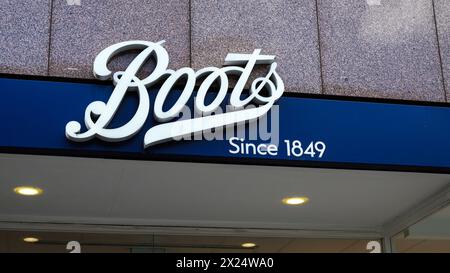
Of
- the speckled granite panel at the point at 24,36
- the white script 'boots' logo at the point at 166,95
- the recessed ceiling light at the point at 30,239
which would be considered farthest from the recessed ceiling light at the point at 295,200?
the speckled granite panel at the point at 24,36

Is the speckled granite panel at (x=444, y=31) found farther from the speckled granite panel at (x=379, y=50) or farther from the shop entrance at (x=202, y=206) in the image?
the shop entrance at (x=202, y=206)

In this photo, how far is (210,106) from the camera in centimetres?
626

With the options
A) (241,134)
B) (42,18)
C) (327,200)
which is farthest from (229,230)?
(42,18)

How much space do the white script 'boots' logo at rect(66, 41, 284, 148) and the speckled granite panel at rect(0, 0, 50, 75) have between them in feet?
1.82

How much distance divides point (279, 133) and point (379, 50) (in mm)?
1544

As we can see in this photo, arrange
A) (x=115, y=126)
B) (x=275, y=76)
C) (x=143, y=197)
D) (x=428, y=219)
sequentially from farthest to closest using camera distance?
(x=428, y=219), (x=143, y=197), (x=275, y=76), (x=115, y=126)

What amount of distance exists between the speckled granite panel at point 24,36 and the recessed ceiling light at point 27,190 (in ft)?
4.16

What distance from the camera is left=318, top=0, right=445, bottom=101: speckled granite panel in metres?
6.91

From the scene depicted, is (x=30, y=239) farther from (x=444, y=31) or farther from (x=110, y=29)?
(x=444, y=31)

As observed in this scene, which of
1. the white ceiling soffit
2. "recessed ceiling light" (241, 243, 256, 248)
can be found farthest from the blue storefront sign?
"recessed ceiling light" (241, 243, 256, 248)

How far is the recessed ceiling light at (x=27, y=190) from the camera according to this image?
22.4ft

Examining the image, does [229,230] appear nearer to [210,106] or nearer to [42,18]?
[210,106]
